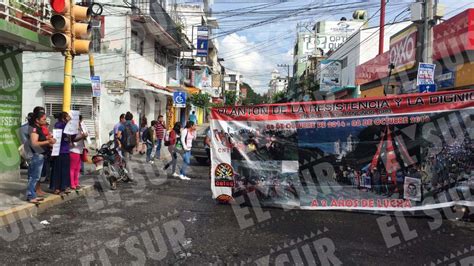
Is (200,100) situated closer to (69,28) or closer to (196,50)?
(196,50)

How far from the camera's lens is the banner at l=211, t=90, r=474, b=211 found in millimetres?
7602

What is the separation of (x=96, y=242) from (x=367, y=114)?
16.1 feet

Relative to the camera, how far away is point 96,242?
237 inches

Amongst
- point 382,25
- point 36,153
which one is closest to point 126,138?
point 36,153

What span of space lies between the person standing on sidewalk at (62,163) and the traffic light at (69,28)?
4.95 feet

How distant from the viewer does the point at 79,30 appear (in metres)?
9.61

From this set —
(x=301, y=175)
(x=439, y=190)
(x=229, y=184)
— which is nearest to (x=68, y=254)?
(x=229, y=184)

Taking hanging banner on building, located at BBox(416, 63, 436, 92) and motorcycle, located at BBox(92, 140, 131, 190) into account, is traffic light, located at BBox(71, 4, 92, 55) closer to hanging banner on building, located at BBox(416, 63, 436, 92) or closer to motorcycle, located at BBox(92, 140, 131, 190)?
motorcycle, located at BBox(92, 140, 131, 190)

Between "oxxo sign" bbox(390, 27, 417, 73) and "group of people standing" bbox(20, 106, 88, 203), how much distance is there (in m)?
12.1

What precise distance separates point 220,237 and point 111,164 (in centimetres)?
511

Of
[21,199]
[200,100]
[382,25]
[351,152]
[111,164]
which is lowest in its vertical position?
[21,199]

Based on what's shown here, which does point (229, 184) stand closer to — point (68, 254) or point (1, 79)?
point (68, 254)

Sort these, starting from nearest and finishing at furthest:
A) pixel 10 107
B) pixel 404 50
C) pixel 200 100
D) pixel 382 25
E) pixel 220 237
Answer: pixel 220 237 → pixel 10 107 → pixel 404 50 → pixel 382 25 → pixel 200 100

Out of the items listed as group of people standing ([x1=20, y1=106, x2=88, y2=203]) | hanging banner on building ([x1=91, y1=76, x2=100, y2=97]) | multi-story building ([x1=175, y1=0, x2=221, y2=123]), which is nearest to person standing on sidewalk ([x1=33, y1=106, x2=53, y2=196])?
group of people standing ([x1=20, y1=106, x2=88, y2=203])
